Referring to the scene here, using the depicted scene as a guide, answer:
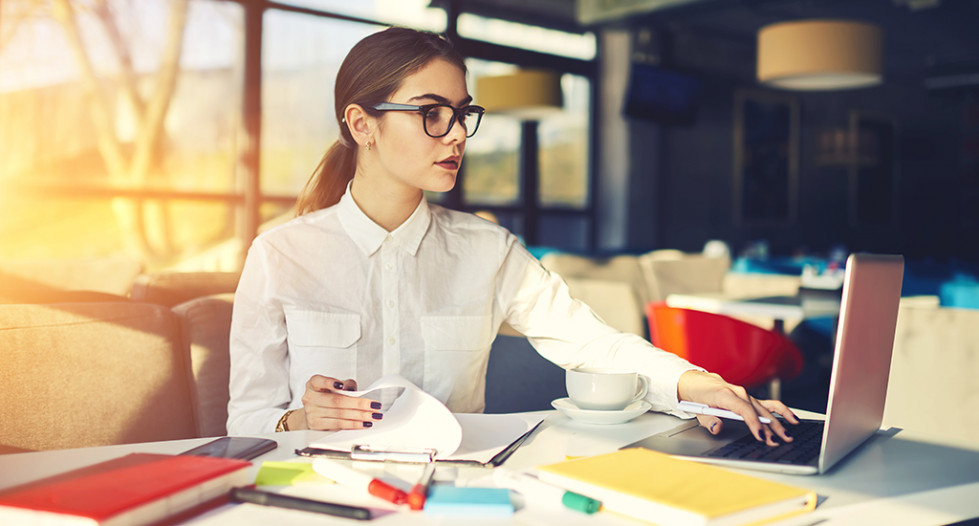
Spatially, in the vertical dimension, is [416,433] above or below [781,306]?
above

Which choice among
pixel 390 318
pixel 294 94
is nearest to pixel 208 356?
pixel 390 318

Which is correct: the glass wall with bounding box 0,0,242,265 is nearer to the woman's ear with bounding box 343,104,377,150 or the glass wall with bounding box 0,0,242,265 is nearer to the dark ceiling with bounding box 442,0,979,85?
the dark ceiling with bounding box 442,0,979,85

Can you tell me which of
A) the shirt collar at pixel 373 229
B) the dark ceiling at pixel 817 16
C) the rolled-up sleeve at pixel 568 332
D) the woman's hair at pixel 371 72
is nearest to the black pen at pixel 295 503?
the rolled-up sleeve at pixel 568 332

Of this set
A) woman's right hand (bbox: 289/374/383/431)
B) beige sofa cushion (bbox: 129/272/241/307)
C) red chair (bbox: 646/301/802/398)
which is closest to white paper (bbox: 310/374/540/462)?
woman's right hand (bbox: 289/374/383/431)

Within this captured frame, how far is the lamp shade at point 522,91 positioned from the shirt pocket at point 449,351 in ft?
16.1

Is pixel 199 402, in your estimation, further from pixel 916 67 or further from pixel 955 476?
pixel 916 67

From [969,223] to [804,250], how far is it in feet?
15.8

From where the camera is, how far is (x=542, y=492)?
87cm

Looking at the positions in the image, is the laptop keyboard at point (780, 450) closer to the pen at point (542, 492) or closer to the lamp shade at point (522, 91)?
the pen at point (542, 492)

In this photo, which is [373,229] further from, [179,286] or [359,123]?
[179,286]

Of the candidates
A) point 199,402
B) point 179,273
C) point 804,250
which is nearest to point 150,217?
point 179,273

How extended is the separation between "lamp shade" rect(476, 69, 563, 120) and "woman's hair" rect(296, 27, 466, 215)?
4.72 meters

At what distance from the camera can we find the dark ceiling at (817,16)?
7.56 meters

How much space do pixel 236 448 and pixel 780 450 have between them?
2.41 feet
